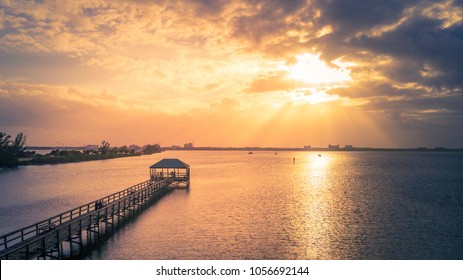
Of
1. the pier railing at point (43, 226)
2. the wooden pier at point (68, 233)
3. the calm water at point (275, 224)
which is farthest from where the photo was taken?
the calm water at point (275, 224)

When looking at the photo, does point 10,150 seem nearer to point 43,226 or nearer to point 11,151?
point 11,151

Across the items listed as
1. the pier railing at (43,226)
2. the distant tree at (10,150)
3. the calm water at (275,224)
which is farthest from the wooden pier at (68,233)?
the distant tree at (10,150)

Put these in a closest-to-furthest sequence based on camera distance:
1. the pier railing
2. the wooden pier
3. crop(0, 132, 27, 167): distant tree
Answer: the wooden pier
the pier railing
crop(0, 132, 27, 167): distant tree

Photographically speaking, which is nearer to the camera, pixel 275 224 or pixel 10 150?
pixel 275 224

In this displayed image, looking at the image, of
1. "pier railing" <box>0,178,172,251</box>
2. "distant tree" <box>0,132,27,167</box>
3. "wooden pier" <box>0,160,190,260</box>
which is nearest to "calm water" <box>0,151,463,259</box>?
"wooden pier" <box>0,160,190,260</box>

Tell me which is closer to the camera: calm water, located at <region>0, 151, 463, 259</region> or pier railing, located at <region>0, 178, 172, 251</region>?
pier railing, located at <region>0, 178, 172, 251</region>

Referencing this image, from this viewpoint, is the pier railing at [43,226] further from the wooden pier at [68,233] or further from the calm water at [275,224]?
the calm water at [275,224]

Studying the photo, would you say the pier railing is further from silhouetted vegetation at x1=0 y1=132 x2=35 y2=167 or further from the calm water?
silhouetted vegetation at x1=0 y1=132 x2=35 y2=167

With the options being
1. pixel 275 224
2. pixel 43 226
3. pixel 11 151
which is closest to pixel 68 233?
pixel 43 226

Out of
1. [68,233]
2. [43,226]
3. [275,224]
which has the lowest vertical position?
[275,224]
